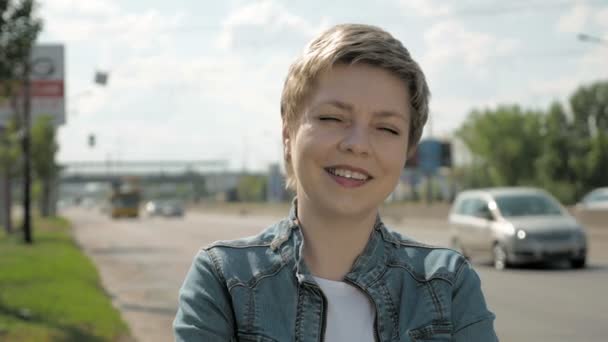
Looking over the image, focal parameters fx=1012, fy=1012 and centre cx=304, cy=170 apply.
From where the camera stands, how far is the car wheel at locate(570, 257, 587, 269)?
60.9ft

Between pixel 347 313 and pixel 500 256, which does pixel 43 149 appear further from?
pixel 347 313

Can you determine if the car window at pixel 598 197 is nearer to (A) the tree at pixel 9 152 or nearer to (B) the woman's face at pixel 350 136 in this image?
(A) the tree at pixel 9 152

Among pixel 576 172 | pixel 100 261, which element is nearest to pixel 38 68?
pixel 100 261

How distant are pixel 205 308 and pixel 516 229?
16798 millimetres

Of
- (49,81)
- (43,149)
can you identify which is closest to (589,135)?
A: (43,149)

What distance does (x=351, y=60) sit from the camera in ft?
7.11

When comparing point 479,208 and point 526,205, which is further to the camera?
point 479,208

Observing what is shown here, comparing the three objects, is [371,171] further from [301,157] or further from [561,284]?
[561,284]

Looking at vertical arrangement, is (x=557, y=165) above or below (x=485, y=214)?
below

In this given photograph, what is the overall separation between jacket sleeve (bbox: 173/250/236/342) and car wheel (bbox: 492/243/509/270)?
56.0 feet

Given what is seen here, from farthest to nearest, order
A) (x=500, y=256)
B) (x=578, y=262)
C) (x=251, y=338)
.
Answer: (x=500, y=256) < (x=578, y=262) < (x=251, y=338)

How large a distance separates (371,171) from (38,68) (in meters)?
33.7

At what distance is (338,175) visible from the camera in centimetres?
221

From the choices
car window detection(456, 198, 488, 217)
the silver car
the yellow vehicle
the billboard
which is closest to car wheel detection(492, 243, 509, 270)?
the silver car
